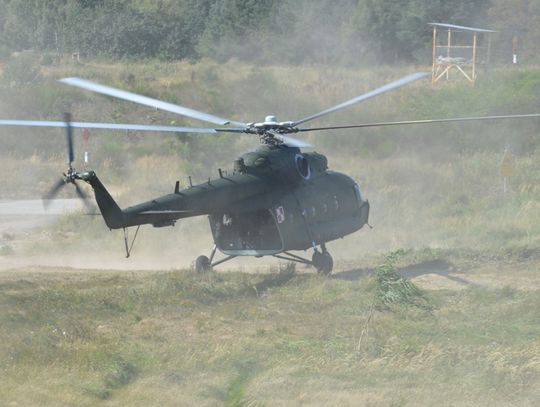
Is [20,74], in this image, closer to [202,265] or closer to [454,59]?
[454,59]

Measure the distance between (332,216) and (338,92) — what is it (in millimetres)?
25499

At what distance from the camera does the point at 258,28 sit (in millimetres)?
59906

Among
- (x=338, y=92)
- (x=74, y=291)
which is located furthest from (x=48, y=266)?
(x=338, y=92)


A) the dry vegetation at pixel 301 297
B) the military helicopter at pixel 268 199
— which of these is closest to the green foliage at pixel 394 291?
the dry vegetation at pixel 301 297

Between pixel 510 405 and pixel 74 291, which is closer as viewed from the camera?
pixel 510 405

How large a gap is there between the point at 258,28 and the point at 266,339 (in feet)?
153

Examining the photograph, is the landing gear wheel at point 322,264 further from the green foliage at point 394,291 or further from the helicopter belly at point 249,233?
the green foliage at point 394,291

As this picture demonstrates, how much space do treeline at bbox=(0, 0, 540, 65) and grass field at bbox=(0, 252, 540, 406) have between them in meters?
40.0

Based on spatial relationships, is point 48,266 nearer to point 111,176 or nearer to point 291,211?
point 291,211

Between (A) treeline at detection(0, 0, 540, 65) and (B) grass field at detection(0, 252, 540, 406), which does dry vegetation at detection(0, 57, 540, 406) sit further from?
(A) treeline at detection(0, 0, 540, 65)

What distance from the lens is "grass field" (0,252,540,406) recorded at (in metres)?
12.5

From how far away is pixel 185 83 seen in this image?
A: 46875 millimetres

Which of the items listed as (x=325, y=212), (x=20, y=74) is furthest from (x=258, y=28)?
(x=325, y=212)

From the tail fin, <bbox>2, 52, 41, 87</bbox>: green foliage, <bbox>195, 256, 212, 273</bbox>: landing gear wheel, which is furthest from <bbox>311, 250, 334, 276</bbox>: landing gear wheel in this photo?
<bbox>2, 52, 41, 87</bbox>: green foliage
